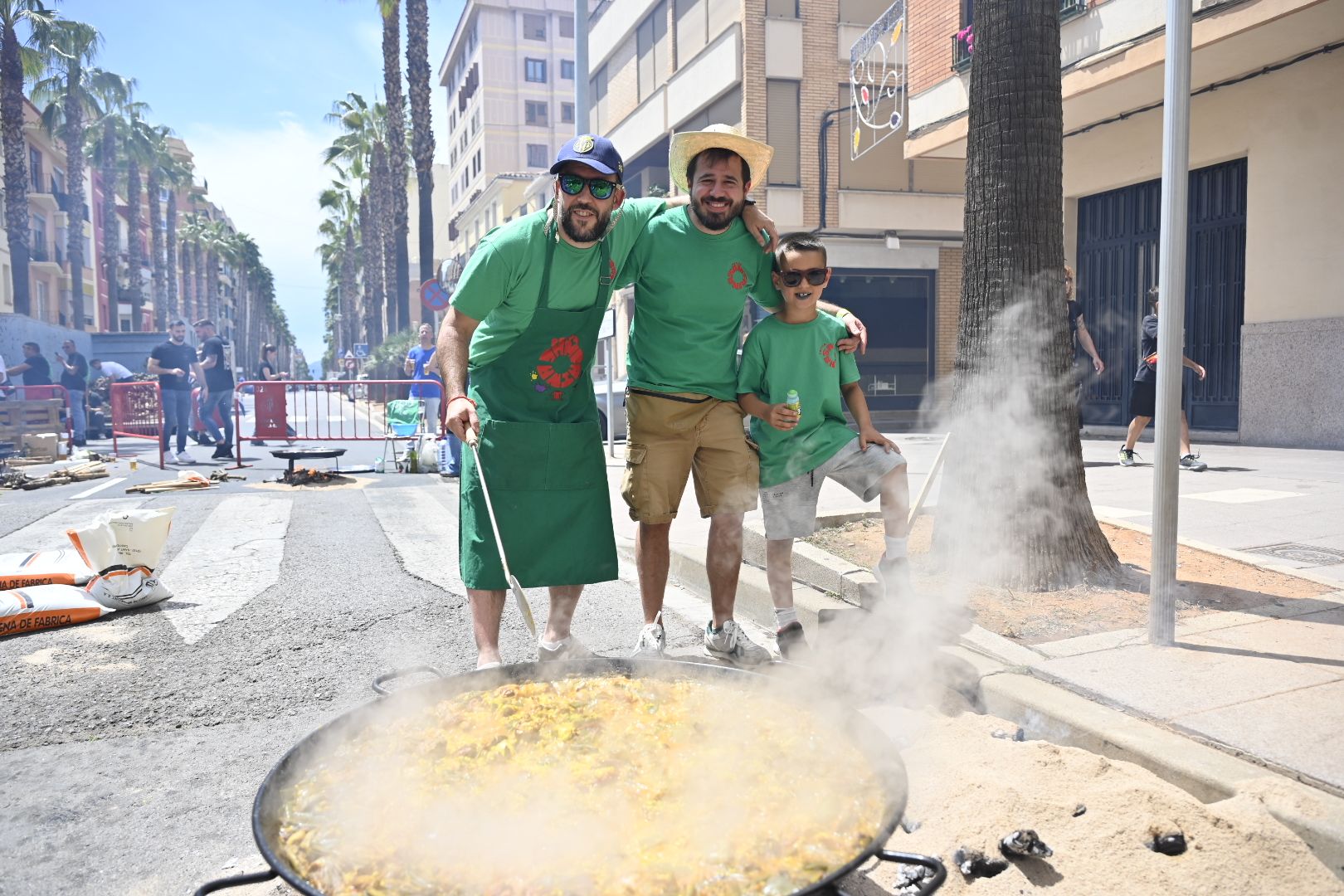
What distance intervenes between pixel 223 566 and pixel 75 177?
150 ft

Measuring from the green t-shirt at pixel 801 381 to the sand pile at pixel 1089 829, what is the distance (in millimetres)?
1452

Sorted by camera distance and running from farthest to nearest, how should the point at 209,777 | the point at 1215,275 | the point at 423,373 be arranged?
the point at 423,373 < the point at 1215,275 < the point at 209,777

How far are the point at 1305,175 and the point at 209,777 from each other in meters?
12.9

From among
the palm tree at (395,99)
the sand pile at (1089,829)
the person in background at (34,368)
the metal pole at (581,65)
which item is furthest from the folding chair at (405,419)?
the palm tree at (395,99)

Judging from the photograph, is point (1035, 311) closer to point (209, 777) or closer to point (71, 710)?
point (209, 777)

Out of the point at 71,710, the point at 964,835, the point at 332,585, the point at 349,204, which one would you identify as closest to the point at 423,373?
the point at 332,585

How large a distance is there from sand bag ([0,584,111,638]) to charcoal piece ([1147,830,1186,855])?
16.0 feet

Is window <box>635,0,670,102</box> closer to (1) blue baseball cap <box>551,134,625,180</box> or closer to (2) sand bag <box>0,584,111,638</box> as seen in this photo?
(2) sand bag <box>0,584,111,638</box>

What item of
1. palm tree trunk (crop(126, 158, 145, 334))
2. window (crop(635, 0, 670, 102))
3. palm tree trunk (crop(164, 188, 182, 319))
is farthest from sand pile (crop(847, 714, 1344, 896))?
palm tree trunk (crop(164, 188, 182, 319))

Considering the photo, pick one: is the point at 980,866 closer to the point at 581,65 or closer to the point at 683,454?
the point at 683,454

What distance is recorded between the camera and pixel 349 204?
58594mm

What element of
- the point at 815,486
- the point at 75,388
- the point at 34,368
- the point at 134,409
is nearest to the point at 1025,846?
the point at 815,486

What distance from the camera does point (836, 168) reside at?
21.2 m

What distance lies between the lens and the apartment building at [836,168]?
20.6m
